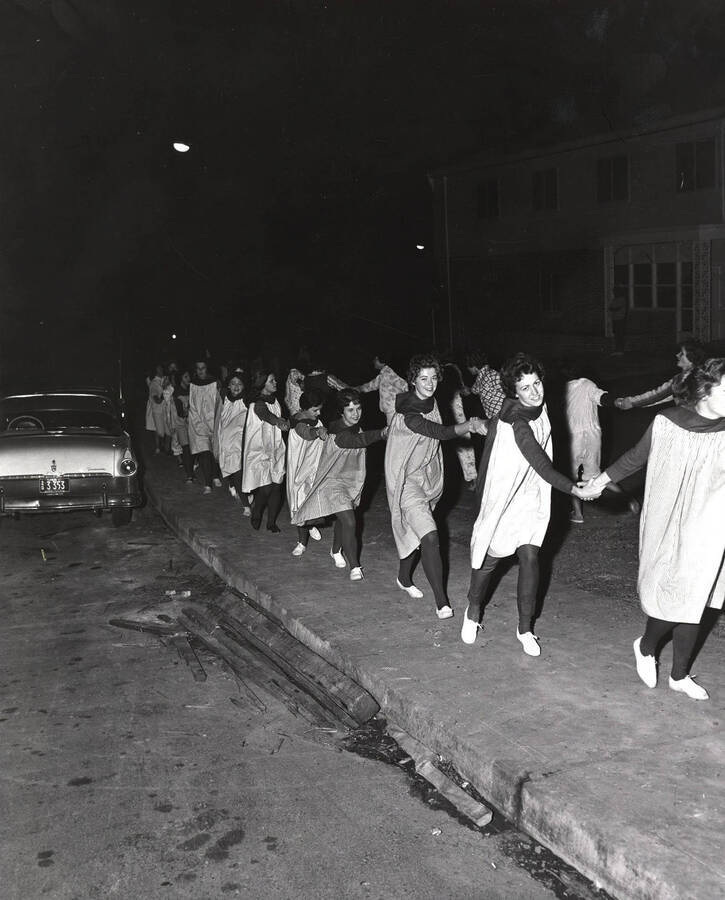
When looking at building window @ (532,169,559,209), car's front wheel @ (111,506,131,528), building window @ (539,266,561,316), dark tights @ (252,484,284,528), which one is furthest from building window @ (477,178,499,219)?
dark tights @ (252,484,284,528)

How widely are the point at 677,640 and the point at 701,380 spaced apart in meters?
1.33

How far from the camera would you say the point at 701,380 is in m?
4.84

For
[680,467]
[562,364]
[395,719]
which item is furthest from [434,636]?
[562,364]

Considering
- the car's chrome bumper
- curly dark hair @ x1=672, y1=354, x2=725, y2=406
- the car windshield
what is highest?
curly dark hair @ x1=672, y1=354, x2=725, y2=406

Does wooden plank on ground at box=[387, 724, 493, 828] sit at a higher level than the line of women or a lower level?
lower

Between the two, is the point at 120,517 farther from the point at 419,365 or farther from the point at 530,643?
the point at 530,643

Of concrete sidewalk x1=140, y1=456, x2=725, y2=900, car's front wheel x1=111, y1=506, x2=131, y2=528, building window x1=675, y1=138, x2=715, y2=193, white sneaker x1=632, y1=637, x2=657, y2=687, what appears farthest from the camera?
building window x1=675, y1=138, x2=715, y2=193

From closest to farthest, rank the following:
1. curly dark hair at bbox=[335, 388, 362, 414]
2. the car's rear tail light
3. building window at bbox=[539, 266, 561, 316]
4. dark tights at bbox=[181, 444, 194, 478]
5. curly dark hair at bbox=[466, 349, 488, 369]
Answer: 1. curly dark hair at bbox=[335, 388, 362, 414]
2. the car's rear tail light
3. curly dark hair at bbox=[466, 349, 488, 369]
4. dark tights at bbox=[181, 444, 194, 478]
5. building window at bbox=[539, 266, 561, 316]

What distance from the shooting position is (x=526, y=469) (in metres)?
5.82

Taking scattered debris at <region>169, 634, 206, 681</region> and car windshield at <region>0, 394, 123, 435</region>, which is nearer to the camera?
scattered debris at <region>169, 634, 206, 681</region>

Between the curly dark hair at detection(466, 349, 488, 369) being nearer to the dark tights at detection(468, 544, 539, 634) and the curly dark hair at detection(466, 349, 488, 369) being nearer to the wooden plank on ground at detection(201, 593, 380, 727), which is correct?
the wooden plank on ground at detection(201, 593, 380, 727)

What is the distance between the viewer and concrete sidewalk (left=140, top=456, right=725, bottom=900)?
3773 millimetres

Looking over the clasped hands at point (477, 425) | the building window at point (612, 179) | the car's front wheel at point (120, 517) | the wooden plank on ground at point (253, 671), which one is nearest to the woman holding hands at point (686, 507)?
the clasped hands at point (477, 425)

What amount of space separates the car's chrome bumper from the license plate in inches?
1.4
